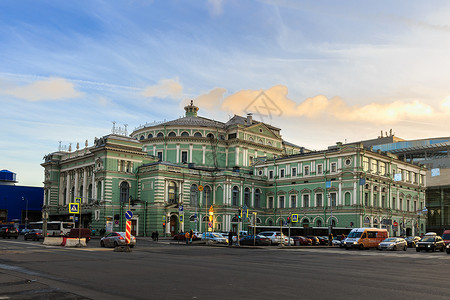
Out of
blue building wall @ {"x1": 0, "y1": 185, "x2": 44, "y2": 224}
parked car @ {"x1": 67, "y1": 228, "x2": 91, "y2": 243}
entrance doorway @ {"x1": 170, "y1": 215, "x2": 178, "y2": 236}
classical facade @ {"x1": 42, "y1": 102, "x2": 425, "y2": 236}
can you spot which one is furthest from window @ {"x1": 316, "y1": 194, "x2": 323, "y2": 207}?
blue building wall @ {"x1": 0, "y1": 185, "x2": 44, "y2": 224}

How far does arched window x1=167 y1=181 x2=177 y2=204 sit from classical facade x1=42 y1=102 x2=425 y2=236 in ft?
0.34

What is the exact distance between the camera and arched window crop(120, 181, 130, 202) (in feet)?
282

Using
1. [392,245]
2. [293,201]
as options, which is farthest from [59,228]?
[392,245]

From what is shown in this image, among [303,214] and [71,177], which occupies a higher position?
[71,177]

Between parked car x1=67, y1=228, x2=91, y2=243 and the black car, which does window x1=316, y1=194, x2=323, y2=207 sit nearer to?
the black car

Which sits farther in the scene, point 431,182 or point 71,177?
point 431,182

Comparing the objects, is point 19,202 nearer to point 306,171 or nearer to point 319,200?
point 306,171

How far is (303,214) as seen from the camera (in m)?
89.3

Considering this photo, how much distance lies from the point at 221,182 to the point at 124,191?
58.4ft

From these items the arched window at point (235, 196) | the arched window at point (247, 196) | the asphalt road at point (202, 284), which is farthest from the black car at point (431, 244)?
the arched window at point (247, 196)

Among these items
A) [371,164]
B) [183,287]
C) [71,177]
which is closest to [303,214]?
[371,164]

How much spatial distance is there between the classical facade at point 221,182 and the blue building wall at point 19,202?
32396 millimetres

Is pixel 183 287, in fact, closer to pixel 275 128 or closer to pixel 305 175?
pixel 305 175

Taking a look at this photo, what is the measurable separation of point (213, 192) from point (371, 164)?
29.1m
